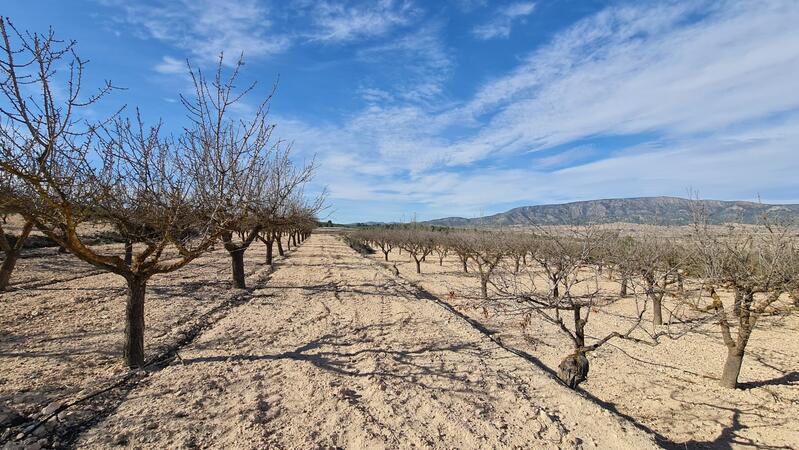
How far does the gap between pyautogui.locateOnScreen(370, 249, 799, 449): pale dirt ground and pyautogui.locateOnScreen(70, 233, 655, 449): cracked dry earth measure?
1151 millimetres

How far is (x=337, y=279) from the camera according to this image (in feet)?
46.6

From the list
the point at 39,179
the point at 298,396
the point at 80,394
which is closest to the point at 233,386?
the point at 298,396

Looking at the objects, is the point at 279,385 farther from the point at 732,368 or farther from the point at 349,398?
the point at 732,368

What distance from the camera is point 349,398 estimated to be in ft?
14.9

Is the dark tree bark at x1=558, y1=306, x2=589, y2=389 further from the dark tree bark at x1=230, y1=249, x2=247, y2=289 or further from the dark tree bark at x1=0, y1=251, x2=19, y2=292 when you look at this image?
the dark tree bark at x1=0, y1=251, x2=19, y2=292

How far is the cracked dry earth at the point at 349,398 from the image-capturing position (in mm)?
3740

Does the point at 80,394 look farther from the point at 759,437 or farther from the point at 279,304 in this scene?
the point at 759,437

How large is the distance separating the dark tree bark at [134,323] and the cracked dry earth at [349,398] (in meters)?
0.42

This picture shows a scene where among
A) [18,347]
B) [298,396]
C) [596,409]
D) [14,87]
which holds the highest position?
[14,87]

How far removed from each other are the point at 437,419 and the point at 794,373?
750cm

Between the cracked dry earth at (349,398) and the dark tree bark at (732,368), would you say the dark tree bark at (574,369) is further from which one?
the dark tree bark at (732,368)

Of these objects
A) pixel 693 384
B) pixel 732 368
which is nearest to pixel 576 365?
pixel 693 384

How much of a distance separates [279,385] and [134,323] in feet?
7.11

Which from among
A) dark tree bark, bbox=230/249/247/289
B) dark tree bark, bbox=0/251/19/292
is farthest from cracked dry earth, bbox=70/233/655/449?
dark tree bark, bbox=0/251/19/292
